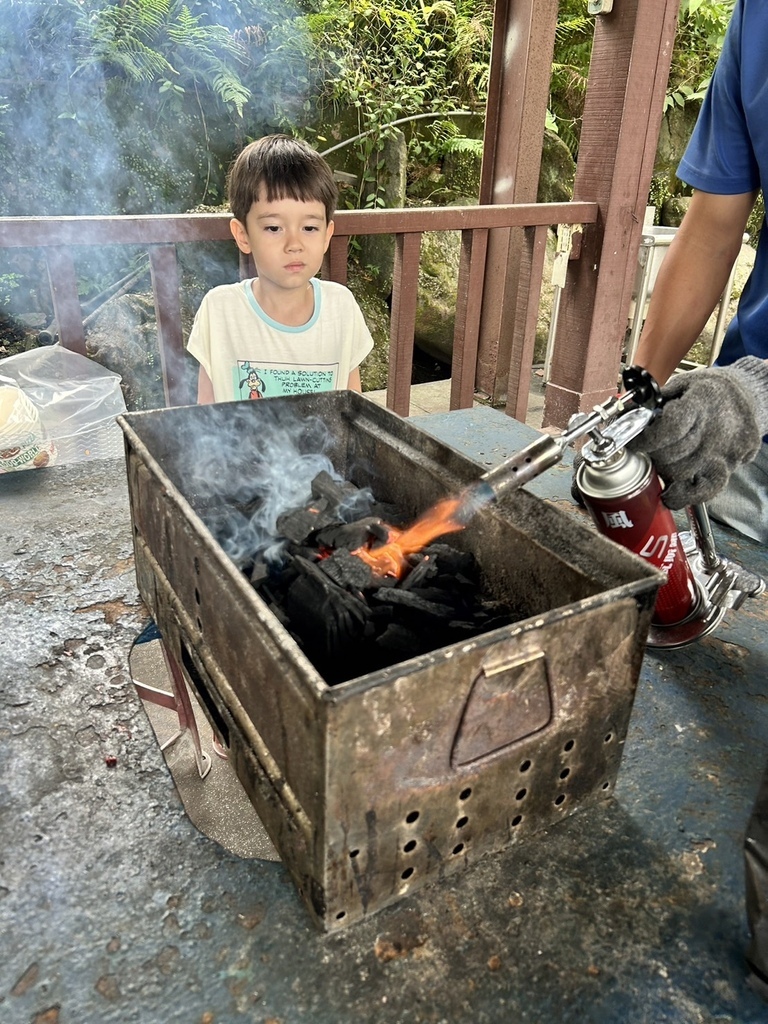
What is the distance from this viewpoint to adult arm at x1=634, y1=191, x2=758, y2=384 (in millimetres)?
2182

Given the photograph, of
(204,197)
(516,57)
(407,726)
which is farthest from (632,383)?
(204,197)

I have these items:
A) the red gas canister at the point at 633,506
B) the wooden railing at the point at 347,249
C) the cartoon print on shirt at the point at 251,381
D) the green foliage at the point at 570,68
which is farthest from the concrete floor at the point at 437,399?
the red gas canister at the point at 633,506

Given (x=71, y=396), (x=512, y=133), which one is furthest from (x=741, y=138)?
(x=512, y=133)

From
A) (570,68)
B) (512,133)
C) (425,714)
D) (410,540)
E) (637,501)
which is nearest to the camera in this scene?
(425,714)

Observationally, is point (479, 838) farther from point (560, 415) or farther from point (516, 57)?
point (516, 57)

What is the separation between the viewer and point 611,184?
13.0 ft

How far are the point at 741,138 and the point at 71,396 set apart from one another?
2.71m

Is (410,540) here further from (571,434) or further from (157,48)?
(157,48)

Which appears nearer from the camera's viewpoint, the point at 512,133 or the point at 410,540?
the point at 410,540

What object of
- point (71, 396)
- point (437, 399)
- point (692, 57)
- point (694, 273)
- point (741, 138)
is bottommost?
point (437, 399)

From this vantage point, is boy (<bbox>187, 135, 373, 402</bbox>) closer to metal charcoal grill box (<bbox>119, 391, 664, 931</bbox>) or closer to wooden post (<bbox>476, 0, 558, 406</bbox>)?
metal charcoal grill box (<bbox>119, 391, 664, 931</bbox>)

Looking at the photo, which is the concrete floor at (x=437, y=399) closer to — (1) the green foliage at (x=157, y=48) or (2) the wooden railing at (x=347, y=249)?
(2) the wooden railing at (x=347, y=249)

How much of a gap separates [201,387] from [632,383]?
169 cm

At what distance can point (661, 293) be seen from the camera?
2.27m
